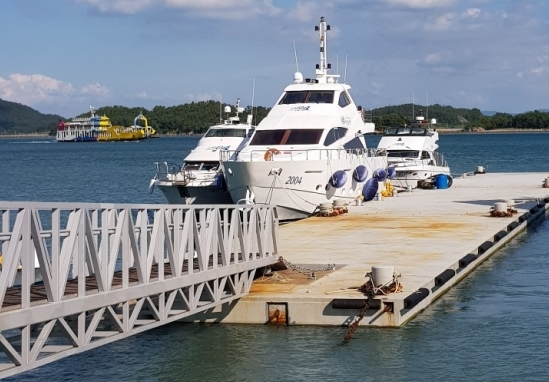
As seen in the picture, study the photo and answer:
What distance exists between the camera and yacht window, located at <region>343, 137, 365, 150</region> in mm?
36987

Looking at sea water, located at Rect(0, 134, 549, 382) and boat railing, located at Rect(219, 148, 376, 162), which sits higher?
boat railing, located at Rect(219, 148, 376, 162)

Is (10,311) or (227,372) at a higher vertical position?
(10,311)

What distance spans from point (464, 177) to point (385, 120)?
8203 centimetres

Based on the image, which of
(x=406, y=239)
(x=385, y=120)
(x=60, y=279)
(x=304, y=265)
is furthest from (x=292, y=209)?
(x=385, y=120)

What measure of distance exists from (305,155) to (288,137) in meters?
1.51

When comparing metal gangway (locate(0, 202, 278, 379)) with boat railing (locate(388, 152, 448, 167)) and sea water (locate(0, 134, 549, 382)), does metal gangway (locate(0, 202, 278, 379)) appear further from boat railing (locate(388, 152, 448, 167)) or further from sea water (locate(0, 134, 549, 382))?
boat railing (locate(388, 152, 448, 167))

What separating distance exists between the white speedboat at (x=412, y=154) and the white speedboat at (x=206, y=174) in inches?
337

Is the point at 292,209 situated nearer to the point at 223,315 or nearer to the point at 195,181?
the point at 195,181

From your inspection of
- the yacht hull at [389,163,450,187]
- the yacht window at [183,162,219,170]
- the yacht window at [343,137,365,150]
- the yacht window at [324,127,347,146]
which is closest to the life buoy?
the yacht window at [324,127,347,146]

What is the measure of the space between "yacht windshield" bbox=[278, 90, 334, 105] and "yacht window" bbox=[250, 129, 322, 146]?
2.42m

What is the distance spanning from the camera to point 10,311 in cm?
1134

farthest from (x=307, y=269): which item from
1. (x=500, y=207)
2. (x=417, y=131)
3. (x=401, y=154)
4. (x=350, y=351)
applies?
(x=417, y=131)

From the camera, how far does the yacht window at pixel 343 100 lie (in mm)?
37878

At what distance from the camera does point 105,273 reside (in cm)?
1330
